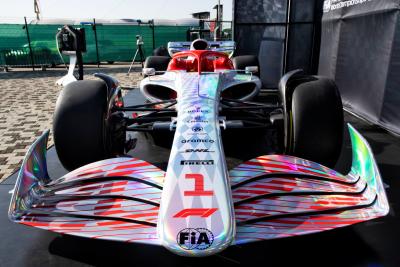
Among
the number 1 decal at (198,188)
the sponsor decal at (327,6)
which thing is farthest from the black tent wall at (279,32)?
the number 1 decal at (198,188)

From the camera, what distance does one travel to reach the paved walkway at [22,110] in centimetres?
375

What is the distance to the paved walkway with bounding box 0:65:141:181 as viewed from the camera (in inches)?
148

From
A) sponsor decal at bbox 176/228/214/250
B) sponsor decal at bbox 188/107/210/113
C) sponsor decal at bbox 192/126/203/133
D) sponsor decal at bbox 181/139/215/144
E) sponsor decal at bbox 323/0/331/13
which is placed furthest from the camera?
sponsor decal at bbox 323/0/331/13

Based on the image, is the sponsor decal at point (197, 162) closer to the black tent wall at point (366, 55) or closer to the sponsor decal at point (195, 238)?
the sponsor decal at point (195, 238)

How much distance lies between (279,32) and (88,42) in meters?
10.6

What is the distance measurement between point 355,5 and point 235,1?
2474mm

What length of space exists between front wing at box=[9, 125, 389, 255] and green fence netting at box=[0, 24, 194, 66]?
13.1 metres

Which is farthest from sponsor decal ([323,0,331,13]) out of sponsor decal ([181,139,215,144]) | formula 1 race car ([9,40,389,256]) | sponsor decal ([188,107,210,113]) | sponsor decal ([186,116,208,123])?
sponsor decal ([181,139,215,144])

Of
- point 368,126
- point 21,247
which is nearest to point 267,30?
point 368,126

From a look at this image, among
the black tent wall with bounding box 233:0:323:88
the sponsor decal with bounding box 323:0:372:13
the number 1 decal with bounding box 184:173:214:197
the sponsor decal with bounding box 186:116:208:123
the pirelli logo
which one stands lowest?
the number 1 decal with bounding box 184:173:214:197

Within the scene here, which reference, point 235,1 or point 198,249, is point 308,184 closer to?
point 198,249

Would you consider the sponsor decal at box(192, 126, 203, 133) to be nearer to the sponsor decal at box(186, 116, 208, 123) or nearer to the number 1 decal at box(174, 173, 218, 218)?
the sponsor decal at box(186, 116, 208, 123)

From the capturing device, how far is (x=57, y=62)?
1378cm

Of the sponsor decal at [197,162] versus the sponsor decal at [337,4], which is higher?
the sponsor decal at [337,4]
